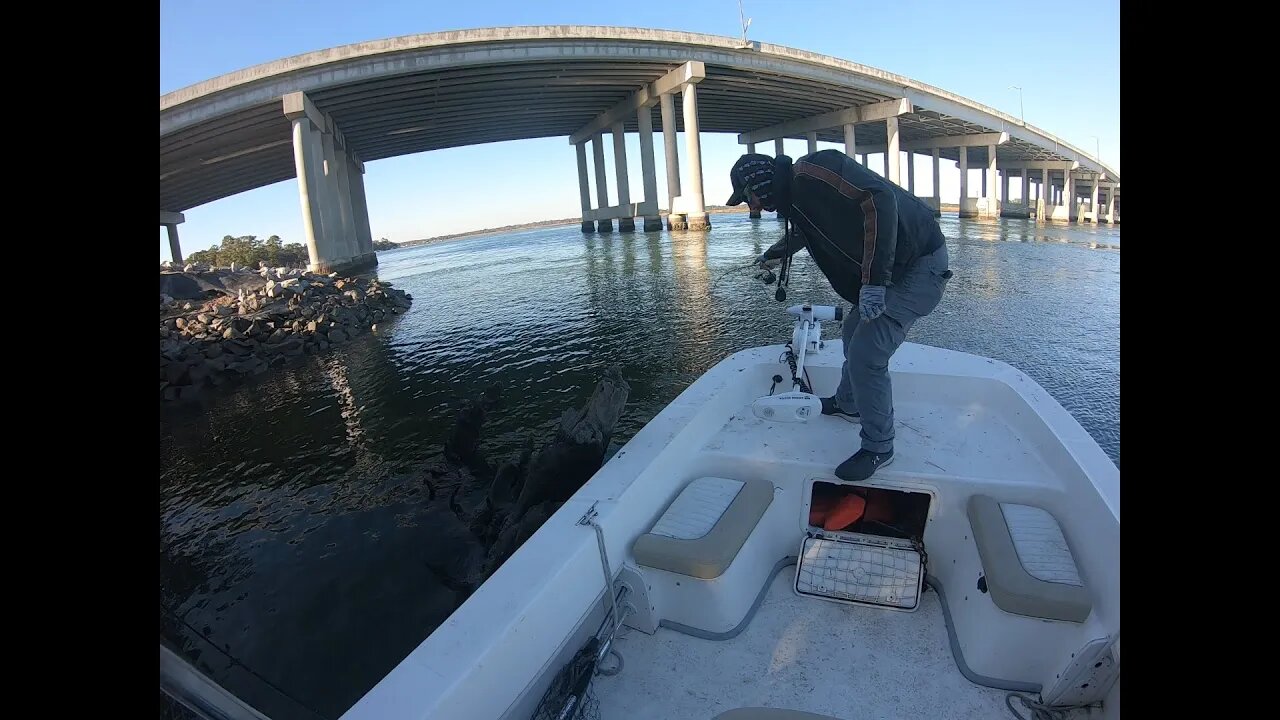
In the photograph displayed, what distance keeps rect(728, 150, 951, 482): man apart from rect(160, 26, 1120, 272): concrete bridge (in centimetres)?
2569

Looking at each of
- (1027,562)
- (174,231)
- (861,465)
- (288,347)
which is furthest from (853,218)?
(174,231)

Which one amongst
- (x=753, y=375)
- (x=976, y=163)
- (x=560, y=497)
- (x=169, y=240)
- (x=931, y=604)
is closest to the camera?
(x=931, y=604)

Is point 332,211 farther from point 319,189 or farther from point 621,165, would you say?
point 621,165

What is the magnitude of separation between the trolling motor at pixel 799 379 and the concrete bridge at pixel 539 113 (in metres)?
24.9

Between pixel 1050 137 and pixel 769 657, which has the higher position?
pixel 1050 137

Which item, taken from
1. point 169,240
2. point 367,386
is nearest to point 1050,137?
point 367,386

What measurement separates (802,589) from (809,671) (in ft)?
1.88

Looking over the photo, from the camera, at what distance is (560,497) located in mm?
5535

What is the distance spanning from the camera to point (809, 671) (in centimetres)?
260

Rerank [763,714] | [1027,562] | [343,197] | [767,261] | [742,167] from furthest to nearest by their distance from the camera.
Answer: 1. [343,197]
2. [767,261]
3. [742,167]
4. [1027,562]
5. [763,714]

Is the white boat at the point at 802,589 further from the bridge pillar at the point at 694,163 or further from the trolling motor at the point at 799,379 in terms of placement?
the bridge pillar at the point at 694,163
